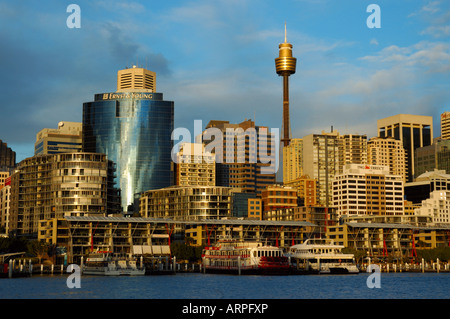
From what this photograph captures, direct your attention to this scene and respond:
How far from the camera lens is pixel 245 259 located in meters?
160

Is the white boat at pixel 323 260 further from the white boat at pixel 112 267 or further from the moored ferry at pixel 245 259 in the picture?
the white boat at pixel 112 267

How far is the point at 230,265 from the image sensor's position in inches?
6462

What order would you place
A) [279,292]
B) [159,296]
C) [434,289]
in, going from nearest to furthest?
[159,296] < [279,292] < [434,289]

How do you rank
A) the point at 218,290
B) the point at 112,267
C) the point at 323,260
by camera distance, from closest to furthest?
1. the point at 218,290
2. the point at 112,267
3. the point at 323,260

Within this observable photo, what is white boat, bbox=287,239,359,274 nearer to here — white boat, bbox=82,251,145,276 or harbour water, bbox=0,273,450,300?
harbour water, bbox=0,273,450,300

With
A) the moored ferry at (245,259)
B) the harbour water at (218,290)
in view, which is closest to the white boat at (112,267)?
the harbour water at (218,290)

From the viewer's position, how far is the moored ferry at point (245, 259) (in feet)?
510

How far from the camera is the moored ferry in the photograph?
155375mm

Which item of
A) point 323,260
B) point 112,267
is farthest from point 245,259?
point 112,267

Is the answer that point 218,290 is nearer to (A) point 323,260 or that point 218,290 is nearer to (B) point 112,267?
(B) point 112,267
